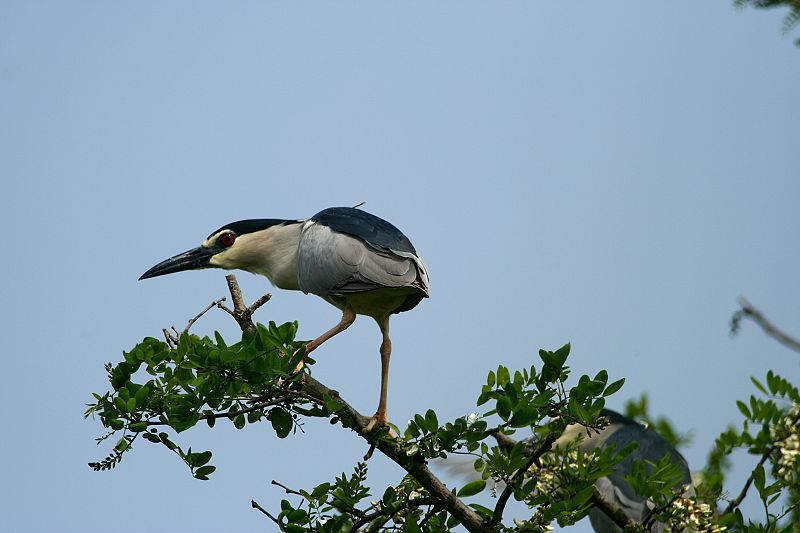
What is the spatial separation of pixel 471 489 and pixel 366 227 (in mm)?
1853

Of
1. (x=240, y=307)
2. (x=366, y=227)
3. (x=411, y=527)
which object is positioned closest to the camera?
(x=411, y=527)

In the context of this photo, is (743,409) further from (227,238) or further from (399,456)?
(227,238)

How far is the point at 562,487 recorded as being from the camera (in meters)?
3.25

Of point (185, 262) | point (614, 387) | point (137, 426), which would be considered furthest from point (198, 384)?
point (185, 262)

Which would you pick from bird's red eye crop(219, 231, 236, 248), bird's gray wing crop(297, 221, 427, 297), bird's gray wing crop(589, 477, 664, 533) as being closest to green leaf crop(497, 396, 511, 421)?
bird's gray wing crop(297, 221, 427, 297)

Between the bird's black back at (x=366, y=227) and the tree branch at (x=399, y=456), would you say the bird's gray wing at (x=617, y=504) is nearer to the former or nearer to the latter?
the bird's black back at (x=366, y=227)

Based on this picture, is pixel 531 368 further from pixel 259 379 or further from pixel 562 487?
pixel 259 379

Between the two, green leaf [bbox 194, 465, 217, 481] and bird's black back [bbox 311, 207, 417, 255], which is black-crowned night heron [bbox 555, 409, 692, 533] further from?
green leaf [bbox 194, 465, 217, 481]

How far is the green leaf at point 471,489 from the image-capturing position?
10.9 ft

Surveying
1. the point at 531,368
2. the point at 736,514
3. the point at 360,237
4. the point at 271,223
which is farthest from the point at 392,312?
the point at 736,514

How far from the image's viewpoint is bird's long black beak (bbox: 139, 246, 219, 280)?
5.71 meters

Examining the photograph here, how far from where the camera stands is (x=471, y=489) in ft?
11.0

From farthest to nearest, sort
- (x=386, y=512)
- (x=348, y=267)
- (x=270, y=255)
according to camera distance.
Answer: (x=270, y=255) → (x=348, y=267) → (x=386, y=512)

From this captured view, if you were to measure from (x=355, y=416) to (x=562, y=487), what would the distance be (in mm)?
843
